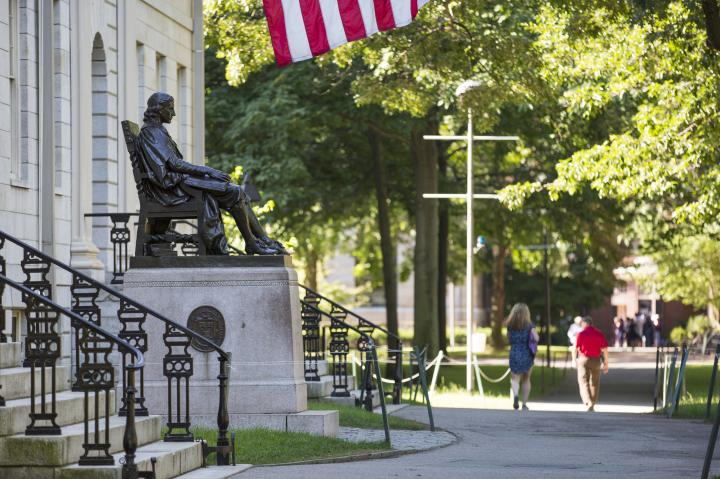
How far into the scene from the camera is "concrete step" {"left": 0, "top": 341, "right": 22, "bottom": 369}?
1191cm

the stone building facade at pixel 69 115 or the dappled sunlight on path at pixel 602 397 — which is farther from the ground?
the stone building facade at pixel 69 115

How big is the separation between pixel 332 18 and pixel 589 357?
10558 mm

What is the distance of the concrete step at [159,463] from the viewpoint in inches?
405

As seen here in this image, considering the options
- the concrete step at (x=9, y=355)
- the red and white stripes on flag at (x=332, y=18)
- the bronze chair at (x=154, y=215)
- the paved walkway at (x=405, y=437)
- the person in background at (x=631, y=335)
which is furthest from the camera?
the person in background at (x=631, y=335)

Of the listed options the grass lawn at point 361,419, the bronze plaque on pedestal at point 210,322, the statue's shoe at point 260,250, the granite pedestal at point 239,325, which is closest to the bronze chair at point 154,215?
the granite pedestal at point 239,325

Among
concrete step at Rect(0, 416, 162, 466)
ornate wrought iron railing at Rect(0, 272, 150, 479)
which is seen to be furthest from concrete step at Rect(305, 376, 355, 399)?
concrete step at Rect(0, 416, 162, 466)

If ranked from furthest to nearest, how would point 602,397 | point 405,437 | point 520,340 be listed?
point 602,397, point 520,340, point 405,437

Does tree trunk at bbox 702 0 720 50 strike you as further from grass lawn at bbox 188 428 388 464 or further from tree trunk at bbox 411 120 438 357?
tree trunk at bbox 411 120 438 357

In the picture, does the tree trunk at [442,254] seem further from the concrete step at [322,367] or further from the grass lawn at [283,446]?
the grass lawn at [283,446]

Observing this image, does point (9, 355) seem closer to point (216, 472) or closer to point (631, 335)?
point (216, 472)

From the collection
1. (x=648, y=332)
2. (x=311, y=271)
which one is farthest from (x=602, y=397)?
(x=648, y=332)

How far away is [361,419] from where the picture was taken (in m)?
18.0

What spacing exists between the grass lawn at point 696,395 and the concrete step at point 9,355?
1254 cm

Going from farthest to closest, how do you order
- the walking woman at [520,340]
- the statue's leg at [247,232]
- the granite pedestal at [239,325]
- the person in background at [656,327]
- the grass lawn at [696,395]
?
the person in background at [656,327] → the walking woman at [520,340] → the grass lawn at [696,395] → the statue's leg at [247,232] → the granite pedestal at [239,325]
